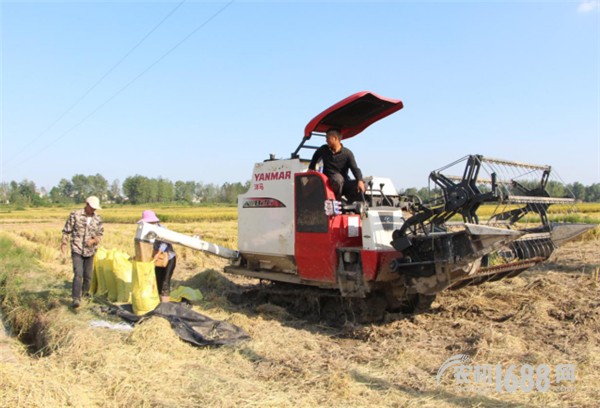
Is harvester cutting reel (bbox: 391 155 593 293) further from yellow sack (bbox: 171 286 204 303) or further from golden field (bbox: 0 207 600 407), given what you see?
yellow sack (bbox: 171 286 204 303)

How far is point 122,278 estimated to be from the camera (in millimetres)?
7441

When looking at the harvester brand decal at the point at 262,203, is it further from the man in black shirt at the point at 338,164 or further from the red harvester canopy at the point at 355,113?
the red harvester canopy at the point at 355,113

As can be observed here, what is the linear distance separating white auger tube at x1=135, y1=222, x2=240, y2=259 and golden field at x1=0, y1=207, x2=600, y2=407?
0.78 metres

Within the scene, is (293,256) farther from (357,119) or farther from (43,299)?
(43,299)

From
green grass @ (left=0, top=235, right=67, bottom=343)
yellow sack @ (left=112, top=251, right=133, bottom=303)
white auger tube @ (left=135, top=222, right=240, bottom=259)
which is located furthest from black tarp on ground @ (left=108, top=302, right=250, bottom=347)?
green grass @ (left=0, top=235, right=67, bottom=343)

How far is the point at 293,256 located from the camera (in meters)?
6.64

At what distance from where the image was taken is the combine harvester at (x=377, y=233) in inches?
205

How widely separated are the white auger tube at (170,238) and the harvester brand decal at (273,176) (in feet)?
4.34

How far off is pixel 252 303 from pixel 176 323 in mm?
2309

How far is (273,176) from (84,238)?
9.65 ft

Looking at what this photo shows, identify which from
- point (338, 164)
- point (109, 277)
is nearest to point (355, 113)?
point (338, 164)

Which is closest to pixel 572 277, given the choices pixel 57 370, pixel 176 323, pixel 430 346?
pixel 430 346

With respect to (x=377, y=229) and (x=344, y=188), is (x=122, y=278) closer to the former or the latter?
(x=344, y=188)

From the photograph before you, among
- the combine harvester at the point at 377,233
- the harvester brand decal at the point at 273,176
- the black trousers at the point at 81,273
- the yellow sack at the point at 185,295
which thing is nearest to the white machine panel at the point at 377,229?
the combine harvester at the point at 377,233
